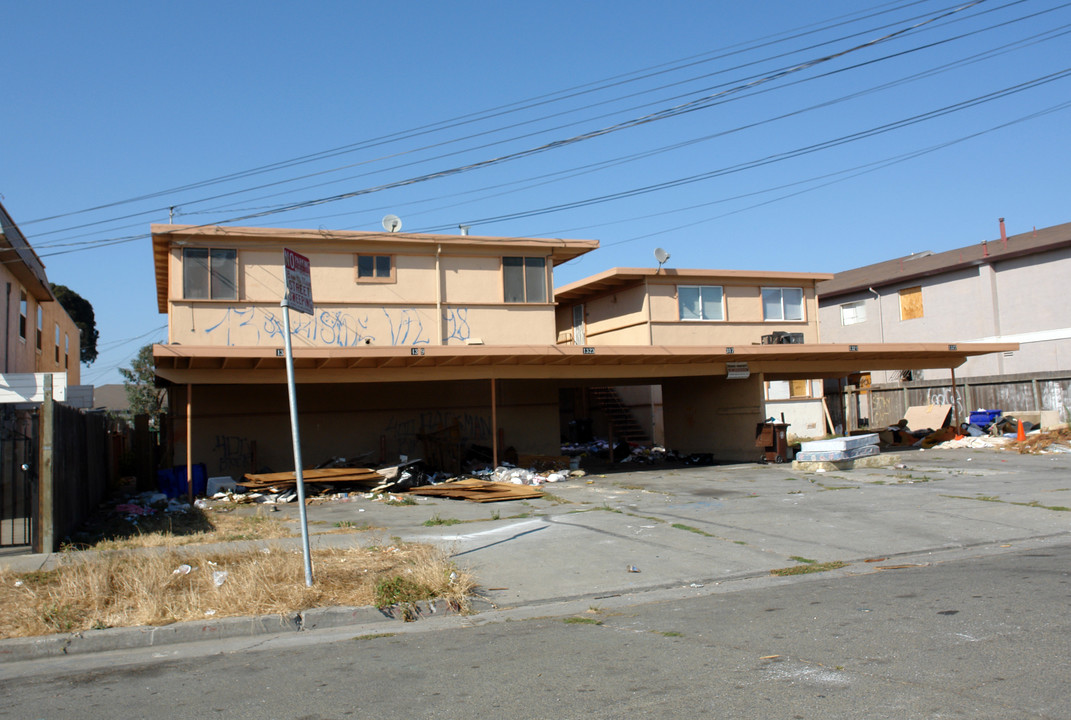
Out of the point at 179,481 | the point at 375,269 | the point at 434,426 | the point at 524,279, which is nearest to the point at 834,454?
the point at 524,279

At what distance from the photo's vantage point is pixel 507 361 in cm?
1983

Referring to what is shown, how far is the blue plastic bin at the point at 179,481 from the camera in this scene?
1881cm

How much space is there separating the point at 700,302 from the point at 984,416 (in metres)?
11.2

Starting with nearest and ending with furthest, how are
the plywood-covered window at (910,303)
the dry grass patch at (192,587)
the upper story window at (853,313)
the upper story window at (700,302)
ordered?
the dry grass patch at (192,587) < the upper story window at (700,302) < the plywood-covered window at (910,303) < the upper story window at (853,313)

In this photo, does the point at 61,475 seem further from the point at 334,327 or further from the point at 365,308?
the point at 365,308

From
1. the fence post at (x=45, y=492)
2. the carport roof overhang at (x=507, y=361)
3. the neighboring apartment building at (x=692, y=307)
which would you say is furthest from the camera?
the neighboring apartment building at (x=692, y=307)

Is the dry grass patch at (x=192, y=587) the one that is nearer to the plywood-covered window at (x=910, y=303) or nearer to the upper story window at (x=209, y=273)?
the upper story window at (x=209, y=273)

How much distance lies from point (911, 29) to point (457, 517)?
1198cm

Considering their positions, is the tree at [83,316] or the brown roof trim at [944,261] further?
the tree at [83,316]

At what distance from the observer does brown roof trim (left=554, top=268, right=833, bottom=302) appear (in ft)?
82.3

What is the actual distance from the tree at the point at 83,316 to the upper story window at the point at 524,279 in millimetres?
49013

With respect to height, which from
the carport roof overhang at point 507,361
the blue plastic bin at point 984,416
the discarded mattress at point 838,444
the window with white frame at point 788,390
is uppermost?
the carport roof overhang at point 507,361

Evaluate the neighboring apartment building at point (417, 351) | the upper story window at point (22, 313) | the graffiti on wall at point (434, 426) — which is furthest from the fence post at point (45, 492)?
the upper story window at point (22, 313)

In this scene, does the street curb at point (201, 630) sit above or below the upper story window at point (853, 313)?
below
